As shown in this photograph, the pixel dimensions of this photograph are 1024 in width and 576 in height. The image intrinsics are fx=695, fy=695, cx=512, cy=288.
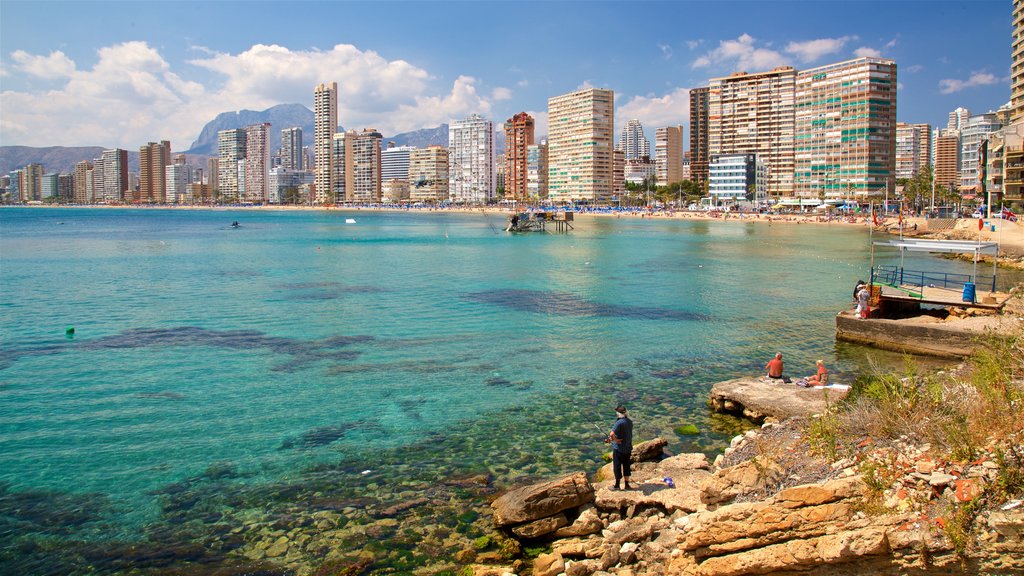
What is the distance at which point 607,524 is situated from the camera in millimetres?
10711

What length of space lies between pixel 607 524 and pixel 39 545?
28.4ft

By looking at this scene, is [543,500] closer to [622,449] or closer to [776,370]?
[622,449]

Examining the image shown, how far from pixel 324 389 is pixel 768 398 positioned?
11.4 metres

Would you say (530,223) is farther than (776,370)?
Yes

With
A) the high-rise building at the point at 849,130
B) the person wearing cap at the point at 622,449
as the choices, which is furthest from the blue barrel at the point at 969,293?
the high-rise building at the point at 849,130

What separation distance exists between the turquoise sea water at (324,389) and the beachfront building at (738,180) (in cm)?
14472

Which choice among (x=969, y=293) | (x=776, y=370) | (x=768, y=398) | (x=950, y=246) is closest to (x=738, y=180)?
(x=950, y=246)

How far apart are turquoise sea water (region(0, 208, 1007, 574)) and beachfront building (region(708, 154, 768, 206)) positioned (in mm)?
144719

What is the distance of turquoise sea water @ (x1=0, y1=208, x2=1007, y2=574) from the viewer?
11.6m

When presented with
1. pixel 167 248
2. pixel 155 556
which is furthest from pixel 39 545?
pixel 167 248

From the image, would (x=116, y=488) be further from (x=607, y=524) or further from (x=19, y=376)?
(x=19, y=376)

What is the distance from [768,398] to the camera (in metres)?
16.4

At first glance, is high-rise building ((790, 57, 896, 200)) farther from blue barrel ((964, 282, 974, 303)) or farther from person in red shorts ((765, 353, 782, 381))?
person in red shorts ((765, 353, 782, 381))

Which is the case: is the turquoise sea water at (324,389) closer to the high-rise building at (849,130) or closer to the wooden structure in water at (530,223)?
the wooden structure in water at (530,223)
